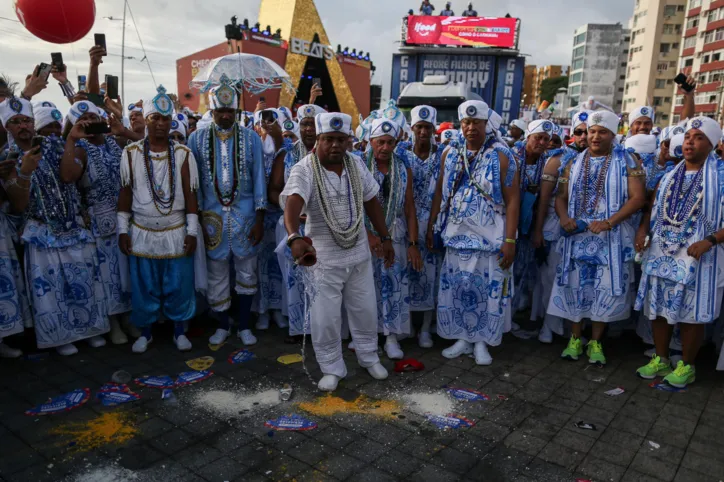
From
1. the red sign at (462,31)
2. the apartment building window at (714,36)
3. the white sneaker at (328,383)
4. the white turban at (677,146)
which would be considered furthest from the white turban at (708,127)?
the apartment building window at (714,36)

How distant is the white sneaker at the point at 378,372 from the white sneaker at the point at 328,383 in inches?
12.9

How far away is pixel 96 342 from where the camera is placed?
15.1 feet

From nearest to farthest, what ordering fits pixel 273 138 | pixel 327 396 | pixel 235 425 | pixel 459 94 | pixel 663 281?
1. pixel 235 425
2. pixel 327 396
3. pixel 663 281
4. pixel 273 138
5. pixel 459 94

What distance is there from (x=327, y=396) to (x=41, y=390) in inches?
82.0

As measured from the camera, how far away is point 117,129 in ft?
16.5

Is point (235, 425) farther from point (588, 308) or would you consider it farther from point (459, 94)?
point (459, 94)

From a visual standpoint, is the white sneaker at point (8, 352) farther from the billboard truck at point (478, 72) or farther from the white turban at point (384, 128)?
the billboard truck at point (478, 72)

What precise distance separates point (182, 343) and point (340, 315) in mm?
1590

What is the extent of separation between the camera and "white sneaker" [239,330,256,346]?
4.63 meters

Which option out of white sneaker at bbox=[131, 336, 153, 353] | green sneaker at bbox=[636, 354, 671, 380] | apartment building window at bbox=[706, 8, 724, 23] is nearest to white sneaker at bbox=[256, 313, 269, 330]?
white sneaker at bbox=[131, 336, 153, 353]

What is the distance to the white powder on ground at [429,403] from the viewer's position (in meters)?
3.49

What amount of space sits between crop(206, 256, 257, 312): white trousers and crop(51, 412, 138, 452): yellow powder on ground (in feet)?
4.70

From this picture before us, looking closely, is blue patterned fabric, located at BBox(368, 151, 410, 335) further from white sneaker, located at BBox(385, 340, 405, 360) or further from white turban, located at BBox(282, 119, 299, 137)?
white turban, located at BBox(282, 119, 299, 137)

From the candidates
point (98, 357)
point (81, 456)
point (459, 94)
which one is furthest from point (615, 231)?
point (459, 94)
